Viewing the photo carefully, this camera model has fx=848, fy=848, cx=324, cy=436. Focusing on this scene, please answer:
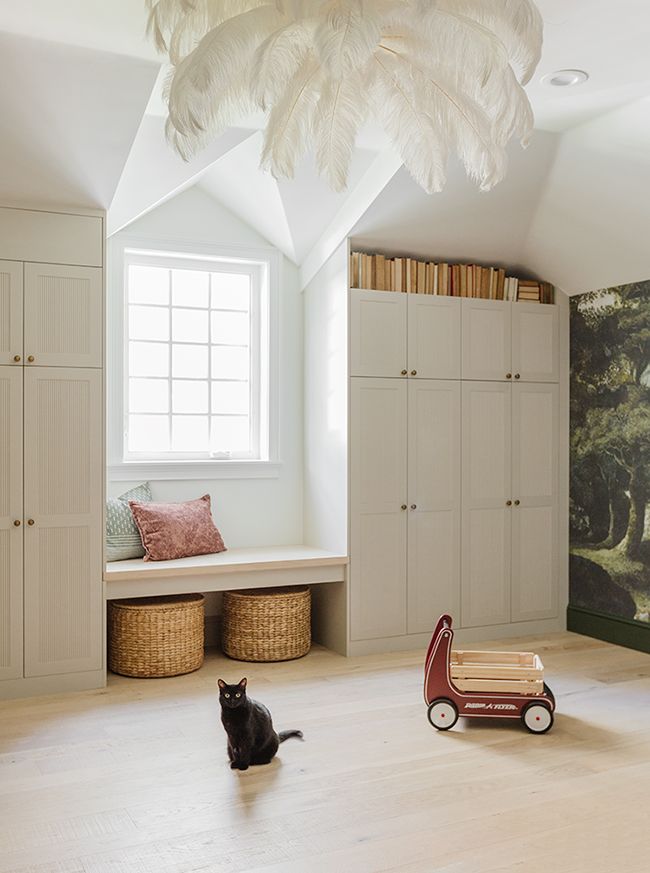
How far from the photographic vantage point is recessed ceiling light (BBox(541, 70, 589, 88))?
137 inches

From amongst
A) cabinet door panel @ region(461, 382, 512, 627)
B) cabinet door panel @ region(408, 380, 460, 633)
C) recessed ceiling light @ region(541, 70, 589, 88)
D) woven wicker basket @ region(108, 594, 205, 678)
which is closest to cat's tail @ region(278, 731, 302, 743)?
woven wicker basket @ region(108, 594, 205, 678)

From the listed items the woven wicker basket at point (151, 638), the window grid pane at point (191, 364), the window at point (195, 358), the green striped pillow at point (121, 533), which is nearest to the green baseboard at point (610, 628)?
the window at point (195, 358)

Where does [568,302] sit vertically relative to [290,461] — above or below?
above

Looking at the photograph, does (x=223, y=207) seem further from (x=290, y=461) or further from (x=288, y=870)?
(x=288, y=870)

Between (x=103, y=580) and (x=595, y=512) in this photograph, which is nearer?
(x=103, y=580)

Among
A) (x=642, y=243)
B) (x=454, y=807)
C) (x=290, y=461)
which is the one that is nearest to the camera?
(x=454, y=807)

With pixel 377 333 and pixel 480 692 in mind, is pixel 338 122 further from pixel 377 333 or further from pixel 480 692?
pixel 377 333

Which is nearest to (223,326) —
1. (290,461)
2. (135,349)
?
(135,349)

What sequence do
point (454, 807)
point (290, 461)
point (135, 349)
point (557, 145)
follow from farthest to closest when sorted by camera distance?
point (290, 461) < point (135, 349) < point (557, 145) < point (454, 807)

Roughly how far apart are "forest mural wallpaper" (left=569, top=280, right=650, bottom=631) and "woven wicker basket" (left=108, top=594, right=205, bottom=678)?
100 inches

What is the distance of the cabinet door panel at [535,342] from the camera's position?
17.6 feet

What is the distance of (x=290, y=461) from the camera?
5.37m

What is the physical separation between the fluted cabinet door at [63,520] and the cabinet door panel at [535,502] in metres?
2.60

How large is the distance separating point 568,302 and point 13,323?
3425 mm
